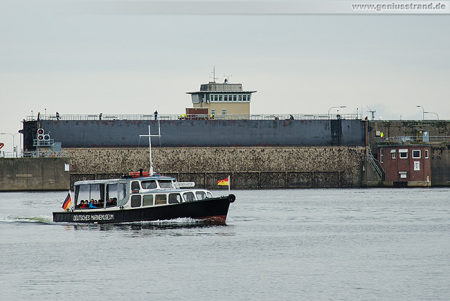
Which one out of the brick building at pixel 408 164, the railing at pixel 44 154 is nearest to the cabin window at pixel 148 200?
the railing at pixel 44 154

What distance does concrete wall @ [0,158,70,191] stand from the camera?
127938 millimetres

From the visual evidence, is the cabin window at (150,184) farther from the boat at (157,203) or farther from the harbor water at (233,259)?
the harbor water at (233,259)

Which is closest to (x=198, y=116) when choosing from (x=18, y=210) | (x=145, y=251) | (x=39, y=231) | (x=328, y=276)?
(x=18, y=210)

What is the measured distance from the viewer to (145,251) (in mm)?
50312

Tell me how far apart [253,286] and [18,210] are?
2016 inches

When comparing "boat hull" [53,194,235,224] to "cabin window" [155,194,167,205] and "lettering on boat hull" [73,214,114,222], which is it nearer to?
"lettering on boat hull" [73,214,114,222]

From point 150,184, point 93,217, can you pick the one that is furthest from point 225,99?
point 150,184

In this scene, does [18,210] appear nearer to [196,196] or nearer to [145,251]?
[196,196]

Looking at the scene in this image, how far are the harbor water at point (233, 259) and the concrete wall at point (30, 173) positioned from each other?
54.6 m

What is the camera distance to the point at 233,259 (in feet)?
154

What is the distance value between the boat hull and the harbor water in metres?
0.86

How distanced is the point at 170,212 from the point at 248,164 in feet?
293

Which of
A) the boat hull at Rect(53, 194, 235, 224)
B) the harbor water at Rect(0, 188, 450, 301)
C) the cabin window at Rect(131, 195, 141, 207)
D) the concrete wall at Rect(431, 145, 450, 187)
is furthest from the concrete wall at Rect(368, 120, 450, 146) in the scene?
the cabin window at Rect(131, 195, 141, 207)

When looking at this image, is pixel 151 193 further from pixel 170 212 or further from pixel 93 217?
pixel 93 217
